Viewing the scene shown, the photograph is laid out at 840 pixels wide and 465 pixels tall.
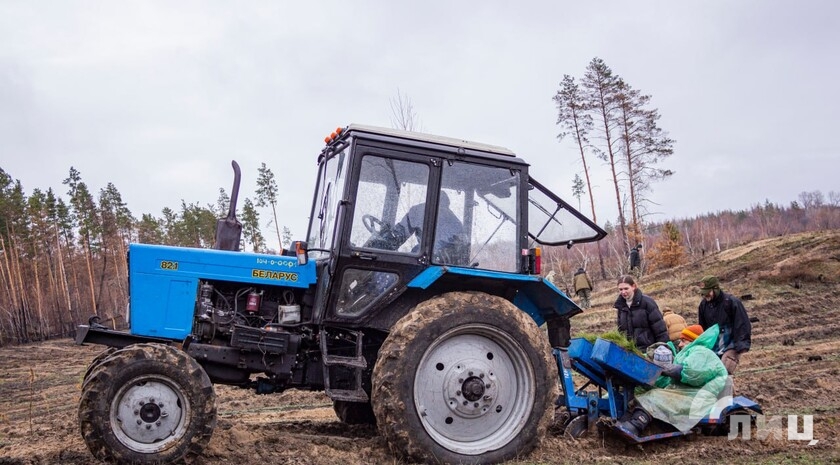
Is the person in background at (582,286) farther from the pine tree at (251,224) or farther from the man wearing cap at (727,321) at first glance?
the pine tree at (251,224)

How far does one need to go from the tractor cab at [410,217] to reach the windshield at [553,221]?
0.03m

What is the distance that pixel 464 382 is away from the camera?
5.40 meters

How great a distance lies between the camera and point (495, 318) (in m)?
5.43

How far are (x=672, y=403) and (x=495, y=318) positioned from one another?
6.42ft

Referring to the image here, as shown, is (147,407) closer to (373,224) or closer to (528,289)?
(373,224)

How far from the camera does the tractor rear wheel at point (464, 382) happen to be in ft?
16.8

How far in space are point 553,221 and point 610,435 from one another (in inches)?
78.3

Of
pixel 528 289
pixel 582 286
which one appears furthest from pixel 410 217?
pixel 582 286

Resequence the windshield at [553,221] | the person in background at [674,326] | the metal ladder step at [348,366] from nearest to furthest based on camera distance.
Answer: the metal ladder step at [348,366] < the windshield at [553,221] < the person in background at [674,326]

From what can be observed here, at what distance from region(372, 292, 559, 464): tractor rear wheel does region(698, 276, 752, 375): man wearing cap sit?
9.28 feet

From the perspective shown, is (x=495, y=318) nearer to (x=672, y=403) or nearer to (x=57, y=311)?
(x=672, y=403)

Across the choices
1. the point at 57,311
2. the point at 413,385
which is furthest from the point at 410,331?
the point at 57,311

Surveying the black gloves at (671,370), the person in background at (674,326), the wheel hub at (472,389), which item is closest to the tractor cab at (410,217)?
the wheel hub at (472,389)

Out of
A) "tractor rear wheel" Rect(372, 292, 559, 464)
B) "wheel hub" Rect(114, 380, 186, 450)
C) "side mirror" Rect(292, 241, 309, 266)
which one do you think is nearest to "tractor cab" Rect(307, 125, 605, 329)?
"side mirror" Rect(292, 241, 309, 266)
